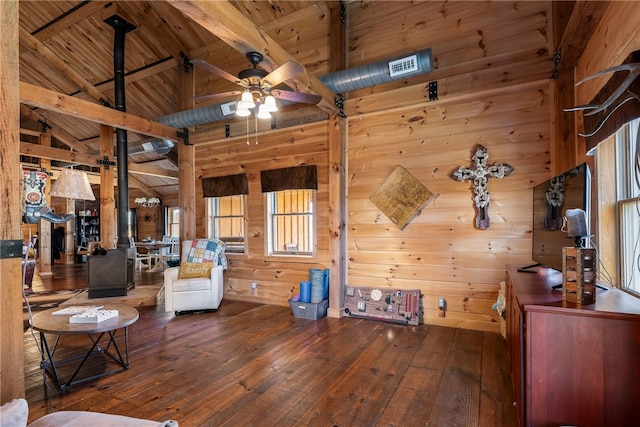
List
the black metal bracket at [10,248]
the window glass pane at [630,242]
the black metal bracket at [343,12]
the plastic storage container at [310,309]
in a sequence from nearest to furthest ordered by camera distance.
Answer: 1. the black metal bracket at [10,248]
2. the window glass pane at [630,242]
3. the plastic storage container at [310,309]
4. the black metal bracket at [343,12]

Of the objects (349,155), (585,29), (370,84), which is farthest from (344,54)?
(585,29)

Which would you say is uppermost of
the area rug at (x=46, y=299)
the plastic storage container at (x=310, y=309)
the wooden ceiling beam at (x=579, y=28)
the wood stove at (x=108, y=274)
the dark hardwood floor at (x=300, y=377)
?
the wooden ceiling beam at (x=579, y=28)

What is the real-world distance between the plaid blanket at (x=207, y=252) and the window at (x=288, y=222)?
76 centimetres

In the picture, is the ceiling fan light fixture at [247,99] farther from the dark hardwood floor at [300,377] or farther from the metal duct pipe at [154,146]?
the metal duct pipe at [154,146]

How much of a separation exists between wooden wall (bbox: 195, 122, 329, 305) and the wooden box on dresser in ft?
10.2

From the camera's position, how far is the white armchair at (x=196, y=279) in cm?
440

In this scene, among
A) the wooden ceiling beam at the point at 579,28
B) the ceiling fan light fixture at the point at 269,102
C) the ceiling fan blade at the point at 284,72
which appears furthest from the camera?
the ceiling fan light fixture at the point at 269,102

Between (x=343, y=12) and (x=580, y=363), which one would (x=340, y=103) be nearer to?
(x=343, y=12)

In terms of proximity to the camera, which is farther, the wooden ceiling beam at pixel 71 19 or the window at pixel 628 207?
the wooden ceiling beam at pixel 71 19

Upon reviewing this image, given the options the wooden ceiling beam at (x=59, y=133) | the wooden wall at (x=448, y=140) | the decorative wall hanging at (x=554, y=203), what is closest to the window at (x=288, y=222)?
the wooden wall at (x=448, y=140)

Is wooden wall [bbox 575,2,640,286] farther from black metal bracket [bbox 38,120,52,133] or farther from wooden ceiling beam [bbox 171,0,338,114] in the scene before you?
black metal bracket [bbox 38,120,52,133]

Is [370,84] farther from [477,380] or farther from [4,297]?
[4,297]

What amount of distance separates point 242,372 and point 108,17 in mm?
5698

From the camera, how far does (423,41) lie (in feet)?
12.9
